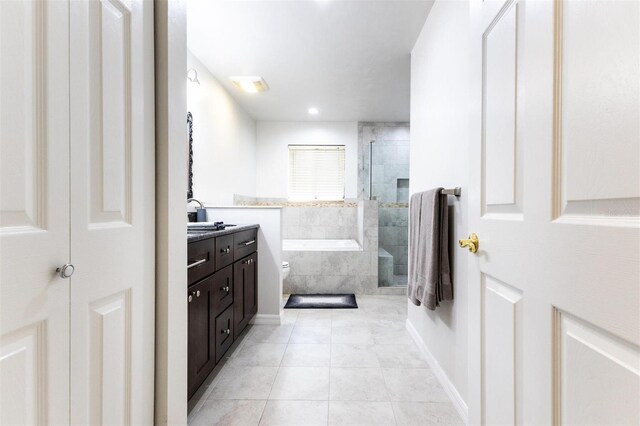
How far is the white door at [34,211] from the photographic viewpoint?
0.59 meters

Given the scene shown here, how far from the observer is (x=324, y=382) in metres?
1.84

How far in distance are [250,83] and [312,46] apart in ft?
3.15

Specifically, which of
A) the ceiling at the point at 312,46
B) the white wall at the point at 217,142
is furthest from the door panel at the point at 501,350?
the white wall at the point at 217,142

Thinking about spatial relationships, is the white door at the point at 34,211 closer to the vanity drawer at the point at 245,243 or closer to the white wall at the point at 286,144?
the vanity drawer at the point at 245,243

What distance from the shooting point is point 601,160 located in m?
0.51

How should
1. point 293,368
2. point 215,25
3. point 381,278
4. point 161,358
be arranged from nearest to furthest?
1. point 161,358
2. point 293,368
3. point 215,25
4. point 381,278

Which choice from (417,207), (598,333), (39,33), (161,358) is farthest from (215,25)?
(598,333)

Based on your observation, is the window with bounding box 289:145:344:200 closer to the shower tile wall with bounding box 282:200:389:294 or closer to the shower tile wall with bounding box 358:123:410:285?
the shower tile wall with bounding box 358:123:410:285

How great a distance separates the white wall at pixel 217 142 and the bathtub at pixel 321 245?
0.98m

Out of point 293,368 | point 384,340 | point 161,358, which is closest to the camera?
point 161,358

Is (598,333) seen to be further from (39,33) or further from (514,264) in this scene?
(39,33)

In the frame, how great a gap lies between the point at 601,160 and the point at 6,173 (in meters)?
1.13

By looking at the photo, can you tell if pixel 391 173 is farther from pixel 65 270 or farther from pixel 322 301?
pixel 65 270

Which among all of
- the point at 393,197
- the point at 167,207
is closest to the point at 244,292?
the point at 167,207
